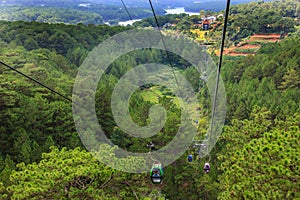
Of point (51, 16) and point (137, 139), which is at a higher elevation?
point (51, 16)

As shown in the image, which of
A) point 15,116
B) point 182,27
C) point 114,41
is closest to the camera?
point 15,116

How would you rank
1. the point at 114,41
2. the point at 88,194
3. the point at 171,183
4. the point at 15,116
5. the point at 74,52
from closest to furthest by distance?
the point at 88,194 → the point at 171,183 → the point at 15,116 → the point at 74,52 → the point at 114,41

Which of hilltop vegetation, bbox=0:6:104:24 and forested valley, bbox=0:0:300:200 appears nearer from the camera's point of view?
forested valley, bbox=0:0:300:200

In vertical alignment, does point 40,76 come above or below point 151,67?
above

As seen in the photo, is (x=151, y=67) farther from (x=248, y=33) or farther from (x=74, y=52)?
(x=248, y=33)

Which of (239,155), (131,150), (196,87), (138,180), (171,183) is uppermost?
(239,155)

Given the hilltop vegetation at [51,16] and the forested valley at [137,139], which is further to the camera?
the hilltop vegetation at [51,16]

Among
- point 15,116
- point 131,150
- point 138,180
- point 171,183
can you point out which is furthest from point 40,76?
point 138,180

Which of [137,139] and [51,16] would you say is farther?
[51,16]
